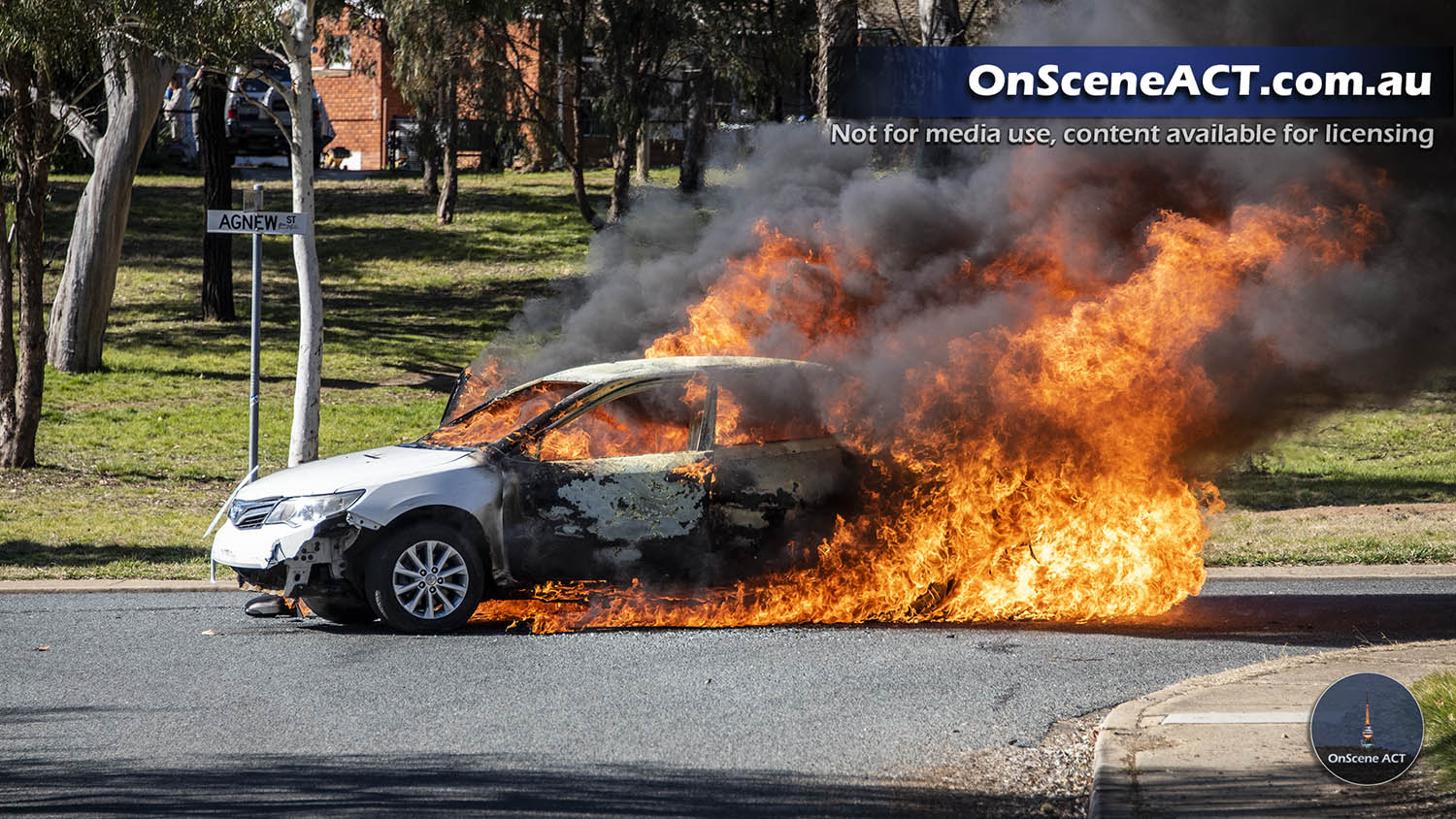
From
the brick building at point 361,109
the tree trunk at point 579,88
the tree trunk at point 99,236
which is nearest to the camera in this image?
the tree trunk at point 99,236

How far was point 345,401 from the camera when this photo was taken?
2144 centimetres

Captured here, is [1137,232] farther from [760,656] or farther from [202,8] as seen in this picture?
[202,8]

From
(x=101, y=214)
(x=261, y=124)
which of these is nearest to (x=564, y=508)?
(x=101, y=214)

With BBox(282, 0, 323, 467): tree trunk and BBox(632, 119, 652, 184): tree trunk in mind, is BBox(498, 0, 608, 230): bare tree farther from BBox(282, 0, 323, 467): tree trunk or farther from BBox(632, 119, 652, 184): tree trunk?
BBox(282, 0, 323, 467): tree trunk

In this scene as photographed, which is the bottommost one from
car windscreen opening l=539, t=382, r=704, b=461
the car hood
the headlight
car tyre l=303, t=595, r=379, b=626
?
car tyre l=303, t=595, r=379, b=626

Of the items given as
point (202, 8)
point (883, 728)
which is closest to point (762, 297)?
point (883, 728)

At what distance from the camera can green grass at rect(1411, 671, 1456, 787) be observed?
553 centimetres

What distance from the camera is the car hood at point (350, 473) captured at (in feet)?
28.4

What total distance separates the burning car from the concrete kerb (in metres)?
2.37

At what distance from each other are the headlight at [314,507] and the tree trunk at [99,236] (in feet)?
51.6

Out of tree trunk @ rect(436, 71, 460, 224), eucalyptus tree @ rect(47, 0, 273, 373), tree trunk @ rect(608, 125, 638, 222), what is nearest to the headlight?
eucalyptus tree @ rect(47, 0, 273, 373)

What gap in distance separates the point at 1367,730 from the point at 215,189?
22632mm

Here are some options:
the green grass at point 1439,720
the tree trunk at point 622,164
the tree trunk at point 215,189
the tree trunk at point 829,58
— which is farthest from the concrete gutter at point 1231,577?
the tree trunk at point 622,164

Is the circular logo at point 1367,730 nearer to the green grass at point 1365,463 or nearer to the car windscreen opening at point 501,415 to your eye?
the car windscreen opening at point 501,415
